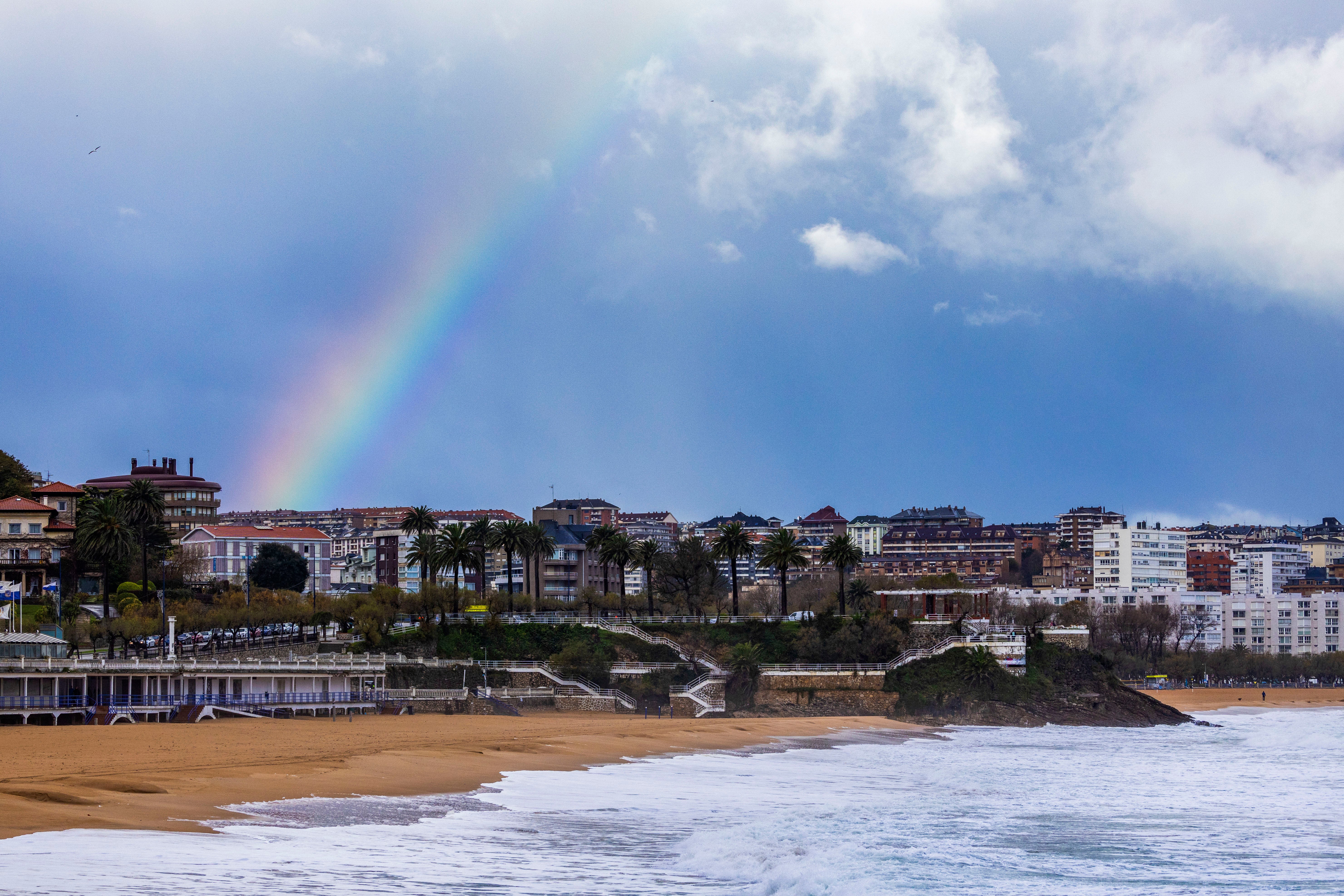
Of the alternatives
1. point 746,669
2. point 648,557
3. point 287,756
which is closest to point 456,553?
point 648,557

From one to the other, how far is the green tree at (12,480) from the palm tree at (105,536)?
20.8 m

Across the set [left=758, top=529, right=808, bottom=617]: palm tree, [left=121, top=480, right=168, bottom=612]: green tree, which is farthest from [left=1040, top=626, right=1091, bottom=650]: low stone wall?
[left=121, top=480, right=168, bottom=612]: green tree

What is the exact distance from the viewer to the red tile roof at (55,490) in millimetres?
108000

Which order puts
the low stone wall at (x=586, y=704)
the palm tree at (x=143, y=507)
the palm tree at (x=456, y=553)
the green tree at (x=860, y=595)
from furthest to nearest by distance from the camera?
1. the green tree at (x=860, y=595)
2. the palm tree at (x=143, y=507)
3. the palm tree at (x=456, y=553)
4. the low stone wall at (x=586, y=704)

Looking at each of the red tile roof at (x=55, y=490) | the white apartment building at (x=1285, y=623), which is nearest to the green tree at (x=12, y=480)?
the red tile roof at (x=55, y=490)

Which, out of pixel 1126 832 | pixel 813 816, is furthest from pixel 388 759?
pixel 1126 832

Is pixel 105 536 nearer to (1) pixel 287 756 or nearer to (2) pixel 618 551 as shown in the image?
(2) pixel 618 551

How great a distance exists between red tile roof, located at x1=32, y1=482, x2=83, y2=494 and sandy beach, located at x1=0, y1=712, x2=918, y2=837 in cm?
5257

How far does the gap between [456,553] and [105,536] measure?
19840 millimetres

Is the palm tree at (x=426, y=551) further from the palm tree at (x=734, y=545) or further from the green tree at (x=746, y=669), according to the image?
the green tree at (x=746, y=669)

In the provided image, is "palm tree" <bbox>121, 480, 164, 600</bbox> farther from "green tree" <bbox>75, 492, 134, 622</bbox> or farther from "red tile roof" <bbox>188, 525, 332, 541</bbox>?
"red tile roof" <bbox>188, 525, 332, 541</bbox>

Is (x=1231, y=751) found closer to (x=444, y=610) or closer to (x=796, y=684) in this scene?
(x=796, y=684)

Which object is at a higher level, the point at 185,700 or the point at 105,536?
the point at 105,536

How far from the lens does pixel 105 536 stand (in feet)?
269
